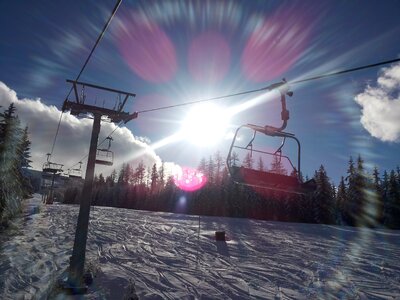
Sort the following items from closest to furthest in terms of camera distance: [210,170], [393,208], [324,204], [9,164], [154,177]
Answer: [9,164] → [393,208] → [324,204] → [210,170] → [154,177]

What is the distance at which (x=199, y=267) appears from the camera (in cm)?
1819

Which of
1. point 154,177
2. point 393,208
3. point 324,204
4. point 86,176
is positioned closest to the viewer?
point 86,176

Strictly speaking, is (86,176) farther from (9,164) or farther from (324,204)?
(324,204)

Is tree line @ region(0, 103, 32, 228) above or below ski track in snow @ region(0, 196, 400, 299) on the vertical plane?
above

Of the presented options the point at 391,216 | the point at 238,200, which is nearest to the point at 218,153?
the point at 238,200

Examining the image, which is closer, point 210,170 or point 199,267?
point 199,267

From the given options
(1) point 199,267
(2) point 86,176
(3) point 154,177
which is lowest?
(1) point 199,267

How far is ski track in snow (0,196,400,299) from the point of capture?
45.1 feet

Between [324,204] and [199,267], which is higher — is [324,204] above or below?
above

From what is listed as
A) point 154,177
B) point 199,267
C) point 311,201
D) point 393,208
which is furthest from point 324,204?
point 154,177

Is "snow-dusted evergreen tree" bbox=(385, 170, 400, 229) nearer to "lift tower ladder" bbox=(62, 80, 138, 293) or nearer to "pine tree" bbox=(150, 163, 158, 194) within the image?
"lift tower ladder" bbox=(62, 80, 138, 293)

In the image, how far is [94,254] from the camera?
64.9 ft

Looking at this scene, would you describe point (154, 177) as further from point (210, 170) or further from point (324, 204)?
point (324, 204)

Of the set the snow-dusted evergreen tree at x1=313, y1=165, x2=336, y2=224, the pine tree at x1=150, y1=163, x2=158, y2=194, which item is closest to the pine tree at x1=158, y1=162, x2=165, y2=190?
the pine tree at x1=150, y1=163, x2=158, y2=194
